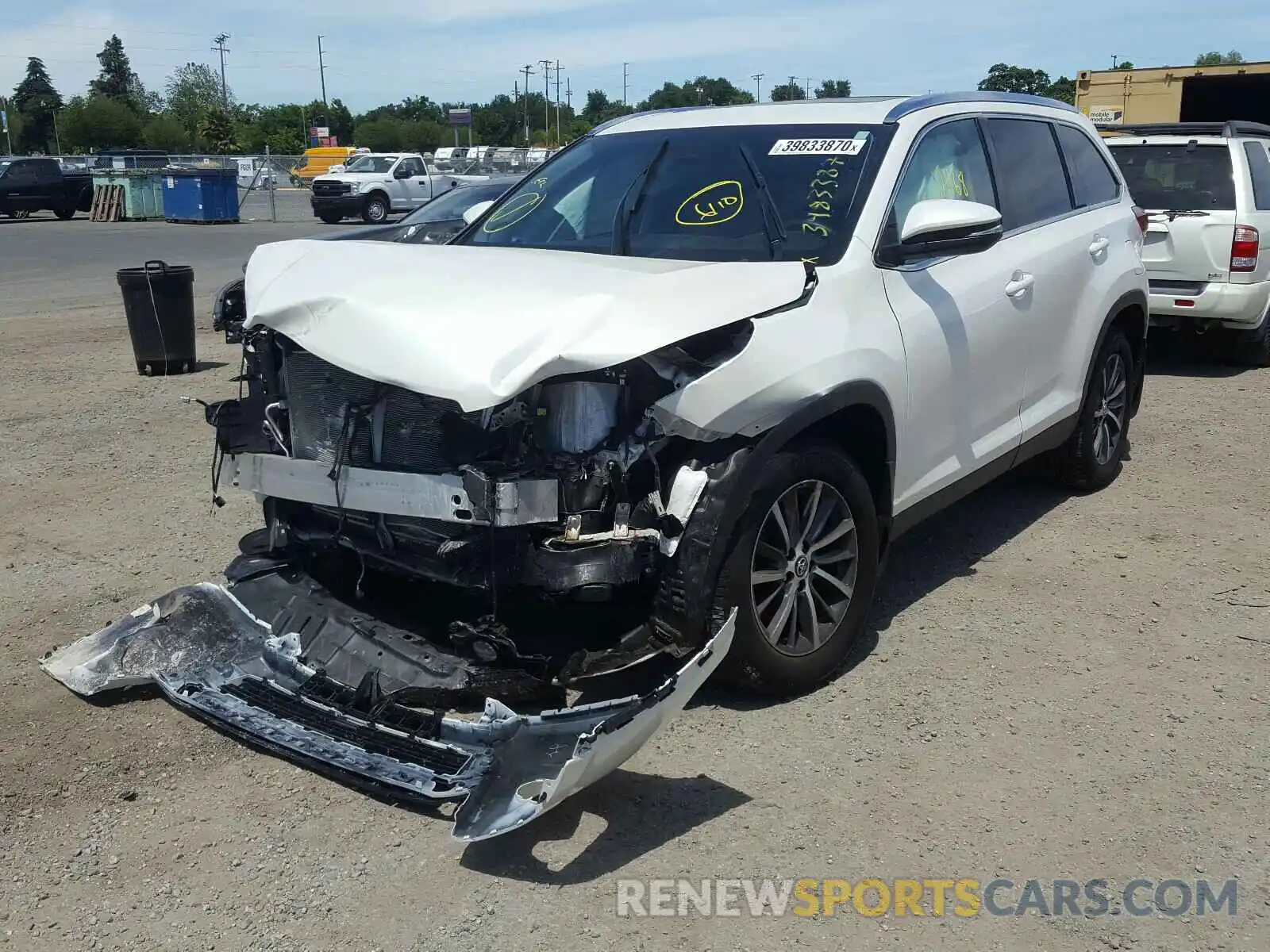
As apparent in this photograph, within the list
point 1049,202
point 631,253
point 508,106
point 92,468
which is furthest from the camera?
point 508,106

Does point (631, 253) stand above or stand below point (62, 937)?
above

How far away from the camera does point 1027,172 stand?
5.54 m

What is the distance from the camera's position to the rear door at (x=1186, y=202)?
9.68 m

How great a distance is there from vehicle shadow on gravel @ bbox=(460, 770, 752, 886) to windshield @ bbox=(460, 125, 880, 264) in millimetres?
1857

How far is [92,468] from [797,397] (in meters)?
4.99

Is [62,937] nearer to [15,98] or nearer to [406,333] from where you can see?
[406,333]

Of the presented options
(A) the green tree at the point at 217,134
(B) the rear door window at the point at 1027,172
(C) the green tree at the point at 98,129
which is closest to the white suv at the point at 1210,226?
(B) the rear door window at the point at 1027,172

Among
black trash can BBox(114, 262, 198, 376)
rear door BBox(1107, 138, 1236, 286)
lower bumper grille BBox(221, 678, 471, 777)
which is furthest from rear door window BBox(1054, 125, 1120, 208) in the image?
black trash can BBox(114, 262, 198, 376)

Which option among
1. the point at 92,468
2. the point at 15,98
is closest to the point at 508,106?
the point at 15,98

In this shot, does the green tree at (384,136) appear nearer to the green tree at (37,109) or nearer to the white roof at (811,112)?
the green tree at (37,109)

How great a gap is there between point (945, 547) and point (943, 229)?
205 cm

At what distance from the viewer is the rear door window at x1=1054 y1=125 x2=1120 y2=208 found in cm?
598

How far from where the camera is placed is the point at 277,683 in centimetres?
400

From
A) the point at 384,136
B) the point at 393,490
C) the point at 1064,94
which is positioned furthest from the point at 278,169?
the point at 384,136
